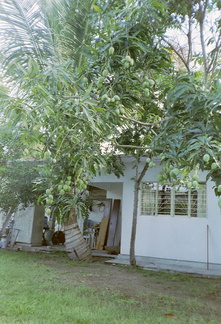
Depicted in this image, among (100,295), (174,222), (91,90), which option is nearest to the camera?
(91,90)

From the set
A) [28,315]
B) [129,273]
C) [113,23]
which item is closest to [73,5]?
[113,23]

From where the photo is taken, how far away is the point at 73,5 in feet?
14.9

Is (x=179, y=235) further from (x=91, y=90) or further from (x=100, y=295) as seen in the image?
(x=91, y=90)

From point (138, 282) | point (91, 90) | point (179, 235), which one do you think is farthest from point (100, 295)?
point (179, 235)

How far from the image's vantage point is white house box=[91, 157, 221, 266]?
850 centimetres

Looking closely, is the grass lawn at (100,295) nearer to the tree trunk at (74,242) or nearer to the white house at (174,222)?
the tree trunk at (74,242)

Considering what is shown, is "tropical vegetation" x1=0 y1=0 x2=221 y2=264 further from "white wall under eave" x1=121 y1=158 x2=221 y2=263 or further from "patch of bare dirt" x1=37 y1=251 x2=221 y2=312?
"white wall under eave" x1=121 y1=158 x2=221 y2=263

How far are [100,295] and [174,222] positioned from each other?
4433 millimetres

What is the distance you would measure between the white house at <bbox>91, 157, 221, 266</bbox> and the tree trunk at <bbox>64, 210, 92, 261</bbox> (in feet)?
4.87

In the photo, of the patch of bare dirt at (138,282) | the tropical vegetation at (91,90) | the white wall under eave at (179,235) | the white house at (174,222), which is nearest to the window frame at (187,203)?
the white house at (174,222)

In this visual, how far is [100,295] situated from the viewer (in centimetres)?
506

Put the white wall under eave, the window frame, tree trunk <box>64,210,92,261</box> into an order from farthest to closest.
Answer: the window frame → the white wall under eave → tree trunk <box>64,210,92,261</box>

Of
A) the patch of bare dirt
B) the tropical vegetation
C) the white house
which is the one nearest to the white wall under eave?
the white house

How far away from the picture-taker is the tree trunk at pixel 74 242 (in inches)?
328
